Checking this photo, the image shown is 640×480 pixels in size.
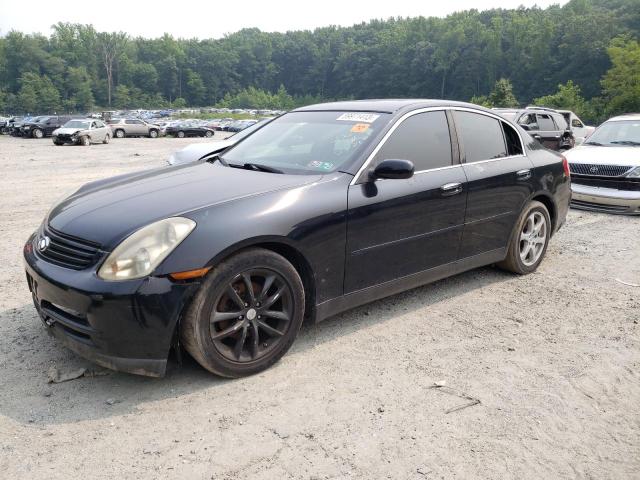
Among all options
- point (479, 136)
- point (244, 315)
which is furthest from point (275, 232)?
point (479, 136)

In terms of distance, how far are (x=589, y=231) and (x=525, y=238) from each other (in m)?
2.65

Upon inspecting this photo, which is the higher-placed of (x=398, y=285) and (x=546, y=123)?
(x=546, y=123)

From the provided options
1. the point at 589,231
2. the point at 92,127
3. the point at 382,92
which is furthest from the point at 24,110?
the point at 589,231

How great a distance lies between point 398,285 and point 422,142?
115 centimetres

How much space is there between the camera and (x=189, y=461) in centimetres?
241

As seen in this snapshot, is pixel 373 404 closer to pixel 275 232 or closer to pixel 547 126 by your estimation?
pixel 275 232

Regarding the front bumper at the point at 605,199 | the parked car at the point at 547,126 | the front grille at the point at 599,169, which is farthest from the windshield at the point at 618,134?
the parked car at the point at 547,126

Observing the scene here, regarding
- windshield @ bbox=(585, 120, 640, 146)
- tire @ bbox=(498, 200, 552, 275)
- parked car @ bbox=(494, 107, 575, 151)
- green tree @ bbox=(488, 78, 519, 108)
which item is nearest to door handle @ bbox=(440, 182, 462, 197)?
tire @ bbox=(498, 200, 552, 275)

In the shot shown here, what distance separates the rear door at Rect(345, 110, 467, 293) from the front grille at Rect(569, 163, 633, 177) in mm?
5303

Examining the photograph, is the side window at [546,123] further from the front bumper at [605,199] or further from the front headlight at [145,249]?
the front headlight at [145,249]

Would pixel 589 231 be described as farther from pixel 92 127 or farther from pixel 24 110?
pixel 24 110

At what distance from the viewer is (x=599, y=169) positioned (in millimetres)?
8438

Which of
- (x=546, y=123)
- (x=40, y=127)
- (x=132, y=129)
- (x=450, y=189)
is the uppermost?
(x=546, y=123)

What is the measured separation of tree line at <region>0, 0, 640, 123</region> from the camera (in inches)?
3875
